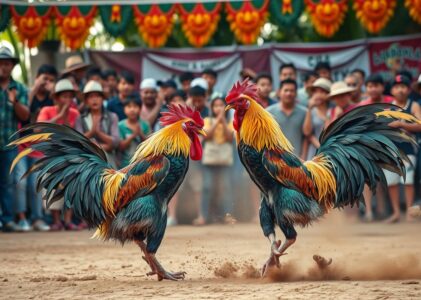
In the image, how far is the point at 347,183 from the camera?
773cm

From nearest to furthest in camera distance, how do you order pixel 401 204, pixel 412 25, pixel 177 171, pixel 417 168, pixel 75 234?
pixel 177 171, pixel 75 234, pixel 417 168, pixel 401 204, pixel 412 25

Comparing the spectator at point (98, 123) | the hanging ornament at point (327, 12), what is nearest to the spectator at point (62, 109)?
the spectator at point (98, 123)

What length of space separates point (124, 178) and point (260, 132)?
1.16m

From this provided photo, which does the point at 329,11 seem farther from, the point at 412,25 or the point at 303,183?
the point at 303,183

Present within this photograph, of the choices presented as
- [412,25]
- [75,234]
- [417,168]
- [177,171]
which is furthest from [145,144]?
[412,25]

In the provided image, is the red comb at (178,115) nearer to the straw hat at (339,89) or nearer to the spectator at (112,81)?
the straw hat at (339,89)

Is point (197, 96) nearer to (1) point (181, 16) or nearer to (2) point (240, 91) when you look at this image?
(1) point (181, 16)

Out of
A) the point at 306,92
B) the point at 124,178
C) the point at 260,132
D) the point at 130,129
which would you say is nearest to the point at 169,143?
the point at 124,178

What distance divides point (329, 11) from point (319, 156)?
7590mm

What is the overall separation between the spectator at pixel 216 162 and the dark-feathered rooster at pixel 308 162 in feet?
17.4

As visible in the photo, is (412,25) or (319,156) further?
(412,25)

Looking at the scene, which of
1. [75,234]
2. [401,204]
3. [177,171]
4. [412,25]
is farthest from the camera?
[412,25]

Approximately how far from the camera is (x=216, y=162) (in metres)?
13.3

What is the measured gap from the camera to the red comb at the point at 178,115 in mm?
7586
